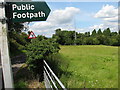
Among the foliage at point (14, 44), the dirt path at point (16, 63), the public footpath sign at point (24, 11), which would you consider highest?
the public footpath sign at point (24, 11)

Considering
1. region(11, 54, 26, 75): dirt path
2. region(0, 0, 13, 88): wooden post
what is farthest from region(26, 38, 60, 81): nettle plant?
region(11, 54, 26, 75): dirt path

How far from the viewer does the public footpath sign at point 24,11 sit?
254 cm

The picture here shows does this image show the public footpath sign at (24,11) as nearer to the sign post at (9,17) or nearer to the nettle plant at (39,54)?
the sign post at (9,17)

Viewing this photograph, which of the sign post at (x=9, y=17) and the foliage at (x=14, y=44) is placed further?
the foliage at (x=14, y=44)

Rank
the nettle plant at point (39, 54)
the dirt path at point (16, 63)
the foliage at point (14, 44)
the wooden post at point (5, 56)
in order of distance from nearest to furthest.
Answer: the wooden post at point (5, 56) < the nettle plant at point (39, 54) < the dirt path at point (16, 63) < the foliage at point (14, 44)

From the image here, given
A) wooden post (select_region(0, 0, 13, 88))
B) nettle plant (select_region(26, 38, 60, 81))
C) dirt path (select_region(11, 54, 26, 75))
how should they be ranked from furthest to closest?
1. dirt path (select_region(11, 54, 26, 75))
2. nettle plant (select_region(26, 38, 60, 81))
3. wooden post (select_region(0, 0, 13, 88))

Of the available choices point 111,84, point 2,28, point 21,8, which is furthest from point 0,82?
point 111,84

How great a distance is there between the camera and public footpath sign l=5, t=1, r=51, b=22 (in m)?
2.54

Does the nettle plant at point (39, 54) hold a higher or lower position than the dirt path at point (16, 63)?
higher

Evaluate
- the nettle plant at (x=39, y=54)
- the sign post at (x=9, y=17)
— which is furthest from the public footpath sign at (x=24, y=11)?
the nettle plant at (x=39, y=54)

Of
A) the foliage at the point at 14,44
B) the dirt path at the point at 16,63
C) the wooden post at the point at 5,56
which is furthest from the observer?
the foliage at the point at 14,44

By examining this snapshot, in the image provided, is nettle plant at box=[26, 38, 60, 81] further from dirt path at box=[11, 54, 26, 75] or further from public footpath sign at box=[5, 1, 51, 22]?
dirt path at box=[11, 54, 26, 75]

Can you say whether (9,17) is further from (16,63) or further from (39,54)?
(16,63)

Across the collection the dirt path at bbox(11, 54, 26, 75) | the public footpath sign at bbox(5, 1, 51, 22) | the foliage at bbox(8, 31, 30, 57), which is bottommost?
the dirt path at bbox(11, 54, 26, 75)
